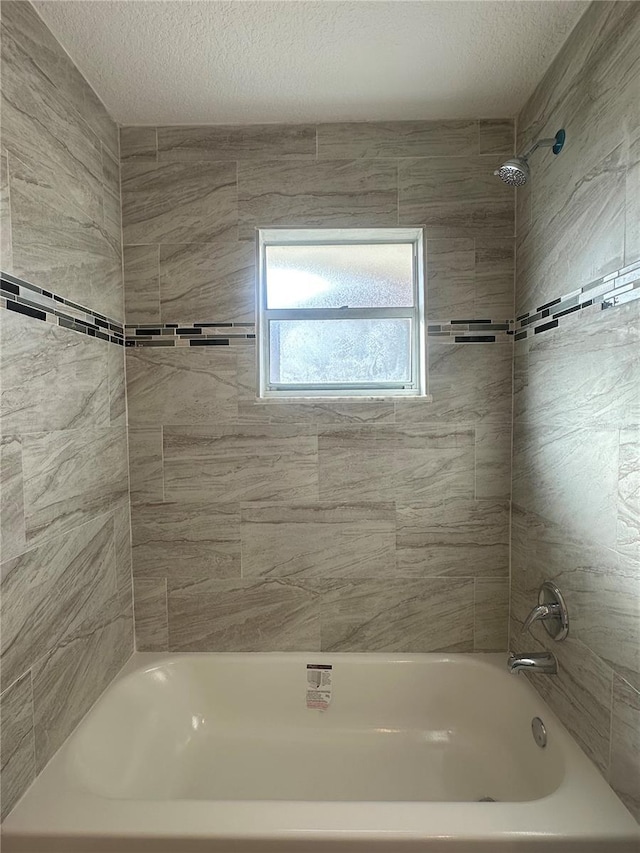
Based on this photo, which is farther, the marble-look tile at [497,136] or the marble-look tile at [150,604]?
the marble-look tile at [150,604]

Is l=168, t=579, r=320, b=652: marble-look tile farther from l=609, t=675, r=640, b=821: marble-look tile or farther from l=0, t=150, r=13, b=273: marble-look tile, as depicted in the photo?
l=0, t=150, r=13, b=273: marble-look tile

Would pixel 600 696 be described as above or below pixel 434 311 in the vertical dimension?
below

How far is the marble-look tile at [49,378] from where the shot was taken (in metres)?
1.23

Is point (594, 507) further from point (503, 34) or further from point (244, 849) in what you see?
point (503, 34)

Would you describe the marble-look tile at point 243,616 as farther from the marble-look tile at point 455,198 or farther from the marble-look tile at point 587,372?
the marble-look tile at point 455,198

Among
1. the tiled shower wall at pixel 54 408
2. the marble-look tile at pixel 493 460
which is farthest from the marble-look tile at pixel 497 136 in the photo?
the tiled shower wall at pixel 54 408

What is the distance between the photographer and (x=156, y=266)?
1.94 m

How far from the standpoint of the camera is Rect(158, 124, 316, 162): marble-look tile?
191 centimetres

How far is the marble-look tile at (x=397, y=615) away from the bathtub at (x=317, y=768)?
2.4 inches

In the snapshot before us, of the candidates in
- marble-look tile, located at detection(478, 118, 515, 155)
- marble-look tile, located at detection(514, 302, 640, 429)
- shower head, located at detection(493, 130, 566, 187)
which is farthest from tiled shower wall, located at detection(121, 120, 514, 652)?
shower head, located at detection(493, 130, 566, 187)

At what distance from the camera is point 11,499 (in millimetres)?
1218

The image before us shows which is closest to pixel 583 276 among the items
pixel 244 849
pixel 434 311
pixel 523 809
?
pixel 434 311

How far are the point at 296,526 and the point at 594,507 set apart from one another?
3.50 feet

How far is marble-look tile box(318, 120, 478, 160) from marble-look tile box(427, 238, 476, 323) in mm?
351
